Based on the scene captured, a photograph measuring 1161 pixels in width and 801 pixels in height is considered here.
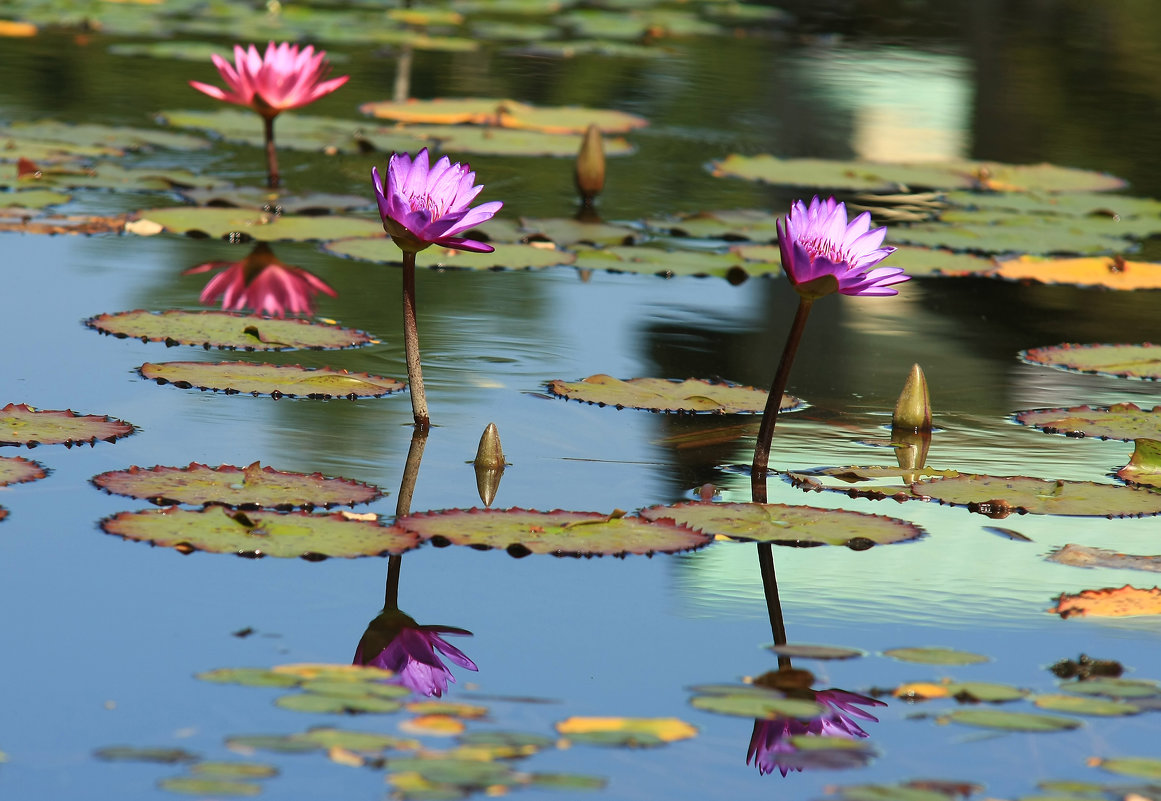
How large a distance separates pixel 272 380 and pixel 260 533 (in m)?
1.06

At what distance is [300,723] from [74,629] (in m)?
0.54

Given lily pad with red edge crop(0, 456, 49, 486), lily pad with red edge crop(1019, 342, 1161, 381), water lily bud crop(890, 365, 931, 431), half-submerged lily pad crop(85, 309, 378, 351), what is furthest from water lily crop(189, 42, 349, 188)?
lily pad with red edge crop(0, 456, 49, 486)

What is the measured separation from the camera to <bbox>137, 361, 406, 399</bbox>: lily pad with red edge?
3.68 metres

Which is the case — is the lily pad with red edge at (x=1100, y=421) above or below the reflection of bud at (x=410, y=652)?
above

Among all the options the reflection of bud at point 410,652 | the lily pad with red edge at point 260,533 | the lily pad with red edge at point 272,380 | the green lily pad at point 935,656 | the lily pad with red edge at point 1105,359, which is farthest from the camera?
the lily pad with red edge at point 1105,359

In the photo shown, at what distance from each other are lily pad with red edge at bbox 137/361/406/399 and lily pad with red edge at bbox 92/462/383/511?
63 cm

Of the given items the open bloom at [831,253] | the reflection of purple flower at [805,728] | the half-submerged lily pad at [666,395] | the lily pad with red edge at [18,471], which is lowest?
the reflection of purple flower at [805,728]

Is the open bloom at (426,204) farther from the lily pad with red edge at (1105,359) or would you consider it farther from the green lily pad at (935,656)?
the lily pad with red edge at (1105,359)

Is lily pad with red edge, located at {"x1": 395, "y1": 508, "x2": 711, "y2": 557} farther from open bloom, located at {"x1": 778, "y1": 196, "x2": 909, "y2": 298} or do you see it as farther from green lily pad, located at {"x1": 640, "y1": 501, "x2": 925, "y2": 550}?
open bloom, located at {"x1": 778, "y1": 196, "x2": 909, "y2": 298}

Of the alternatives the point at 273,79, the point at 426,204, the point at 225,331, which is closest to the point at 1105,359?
the point at 426,204

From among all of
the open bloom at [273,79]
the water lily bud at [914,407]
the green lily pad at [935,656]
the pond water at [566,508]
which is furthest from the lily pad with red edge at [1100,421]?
the open bloom at [273,79]

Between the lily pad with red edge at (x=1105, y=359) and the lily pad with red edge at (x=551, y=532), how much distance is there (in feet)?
6.44

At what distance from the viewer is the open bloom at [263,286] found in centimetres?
459

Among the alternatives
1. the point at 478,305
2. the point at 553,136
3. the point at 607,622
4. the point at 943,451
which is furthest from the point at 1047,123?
the point at 607,622
